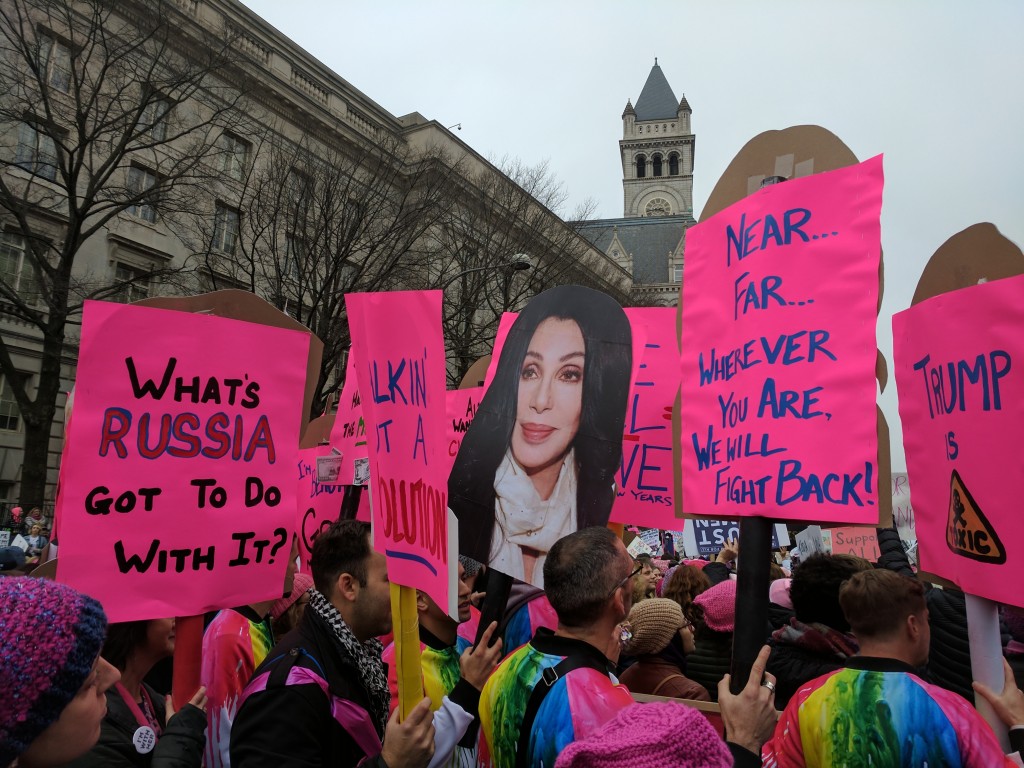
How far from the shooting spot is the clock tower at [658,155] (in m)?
96.1

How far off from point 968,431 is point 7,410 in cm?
2426

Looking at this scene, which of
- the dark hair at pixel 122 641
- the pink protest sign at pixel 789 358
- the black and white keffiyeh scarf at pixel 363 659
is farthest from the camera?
the dark hair at pixel 122 641

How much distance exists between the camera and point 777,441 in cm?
228

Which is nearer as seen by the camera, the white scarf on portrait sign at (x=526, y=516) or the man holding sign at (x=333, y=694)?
the man holding sign at (x=333, y=694)

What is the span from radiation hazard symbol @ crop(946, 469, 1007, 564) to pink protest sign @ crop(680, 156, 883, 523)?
11.7 inches

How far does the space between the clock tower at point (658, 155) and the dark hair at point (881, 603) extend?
95858 millimetres

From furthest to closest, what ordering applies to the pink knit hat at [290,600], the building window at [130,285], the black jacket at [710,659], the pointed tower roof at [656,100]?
the pointed tower roof at [656,100] → the building window at [130,285] → the pink knit hat at [290,600] → the black jacket at [710,659]

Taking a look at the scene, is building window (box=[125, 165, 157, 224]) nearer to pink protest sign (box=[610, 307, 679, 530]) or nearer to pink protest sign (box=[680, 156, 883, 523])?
pink protest sign (box=[610, 307, 679, 530])

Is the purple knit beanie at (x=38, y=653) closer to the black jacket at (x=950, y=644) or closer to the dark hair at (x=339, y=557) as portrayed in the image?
the dark hair at (x=339, y=557)

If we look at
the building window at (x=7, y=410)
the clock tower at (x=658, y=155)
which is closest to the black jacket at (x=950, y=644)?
the building window at (x=7, y=410)

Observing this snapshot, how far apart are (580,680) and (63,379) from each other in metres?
23.5

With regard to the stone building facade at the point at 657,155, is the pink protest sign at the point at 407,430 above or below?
below

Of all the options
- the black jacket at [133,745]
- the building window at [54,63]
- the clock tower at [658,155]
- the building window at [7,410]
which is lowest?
the black jacket at [133,745]

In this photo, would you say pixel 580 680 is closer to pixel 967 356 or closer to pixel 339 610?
pixel 339 610
